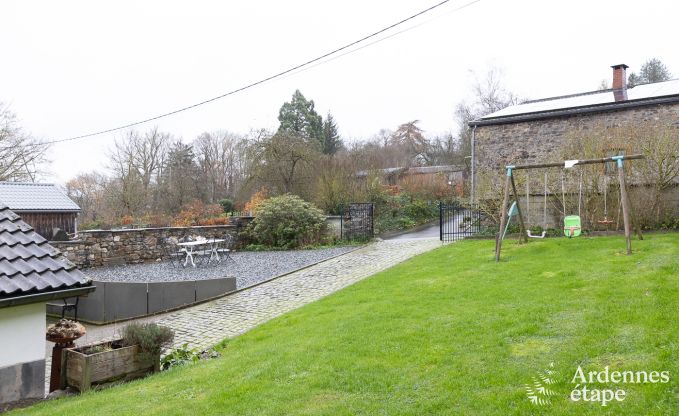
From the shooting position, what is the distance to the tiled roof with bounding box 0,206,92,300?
468 cm

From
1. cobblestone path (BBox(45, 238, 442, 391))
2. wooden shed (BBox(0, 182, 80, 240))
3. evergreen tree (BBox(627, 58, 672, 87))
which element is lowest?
cobblestone path (BBox(45, 238, 442, 391))

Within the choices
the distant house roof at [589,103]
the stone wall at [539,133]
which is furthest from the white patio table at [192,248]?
the distant house roof at [589,103]

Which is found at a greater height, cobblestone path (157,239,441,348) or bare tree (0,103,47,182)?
bare tree (0,103,47,182)

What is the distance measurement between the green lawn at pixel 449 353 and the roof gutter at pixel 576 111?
9.50 m

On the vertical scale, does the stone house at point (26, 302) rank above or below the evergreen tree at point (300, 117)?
below

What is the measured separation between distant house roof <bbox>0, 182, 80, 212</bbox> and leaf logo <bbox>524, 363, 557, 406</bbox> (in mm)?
22809

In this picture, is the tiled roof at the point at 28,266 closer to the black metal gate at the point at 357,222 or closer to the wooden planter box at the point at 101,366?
the wooden planter box at the point at 101,366

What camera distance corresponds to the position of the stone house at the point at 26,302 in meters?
4.68

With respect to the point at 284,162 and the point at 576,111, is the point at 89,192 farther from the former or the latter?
the point at 576,111

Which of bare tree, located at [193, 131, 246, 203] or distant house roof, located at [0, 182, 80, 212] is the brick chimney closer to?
distant house roof, located at [0, 182, 80, 212]

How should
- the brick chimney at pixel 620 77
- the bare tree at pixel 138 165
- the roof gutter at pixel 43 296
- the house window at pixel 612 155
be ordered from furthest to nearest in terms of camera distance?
the bare tree at pixel 138 165 < the brick chimney at pixel 620 77 < the house window at pixel 612 155 < the roof gutter at pixel 43 296

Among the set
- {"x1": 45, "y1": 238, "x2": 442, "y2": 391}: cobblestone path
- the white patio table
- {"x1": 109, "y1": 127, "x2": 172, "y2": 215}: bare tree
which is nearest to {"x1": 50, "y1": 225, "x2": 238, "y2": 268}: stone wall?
the white patio table

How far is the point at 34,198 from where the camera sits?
72.3 feet

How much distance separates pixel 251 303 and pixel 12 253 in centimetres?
554
